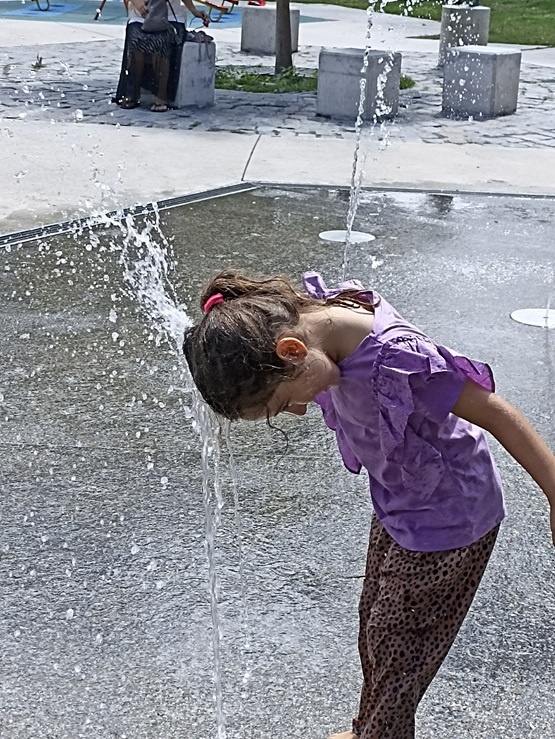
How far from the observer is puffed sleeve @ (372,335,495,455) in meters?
1.89

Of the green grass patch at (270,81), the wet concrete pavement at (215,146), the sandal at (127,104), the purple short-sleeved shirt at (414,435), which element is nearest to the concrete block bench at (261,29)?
the green grass patch at (270,81)

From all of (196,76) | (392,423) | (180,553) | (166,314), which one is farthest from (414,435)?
(196,76)

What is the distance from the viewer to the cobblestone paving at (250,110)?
980cm

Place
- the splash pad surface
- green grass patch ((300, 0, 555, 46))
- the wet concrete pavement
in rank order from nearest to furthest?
the splash pad surface → the wet concrete pavement → green grass patch ((300, 0, 555, 46))

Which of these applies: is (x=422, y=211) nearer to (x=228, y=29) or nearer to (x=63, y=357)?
(x=63, y=357)

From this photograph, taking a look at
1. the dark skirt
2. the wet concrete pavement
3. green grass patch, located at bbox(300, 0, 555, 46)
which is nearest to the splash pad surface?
the wet concrete pavement

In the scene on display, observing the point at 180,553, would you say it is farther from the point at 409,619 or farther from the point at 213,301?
the point at 213,301

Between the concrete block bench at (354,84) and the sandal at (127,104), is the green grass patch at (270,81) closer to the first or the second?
the concrete block bench at (354,84)

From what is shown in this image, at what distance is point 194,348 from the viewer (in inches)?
74.2

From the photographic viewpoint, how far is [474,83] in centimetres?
1073

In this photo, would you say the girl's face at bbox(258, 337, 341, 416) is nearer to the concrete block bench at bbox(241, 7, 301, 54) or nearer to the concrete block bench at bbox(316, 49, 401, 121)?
the concrete block bench at bbox(316, 49, 401, 121)

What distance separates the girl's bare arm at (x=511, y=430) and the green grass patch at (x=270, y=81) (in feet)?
A: 33.9

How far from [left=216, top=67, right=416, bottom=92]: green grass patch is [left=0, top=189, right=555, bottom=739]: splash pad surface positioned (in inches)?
267

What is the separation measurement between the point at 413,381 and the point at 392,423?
0.08m
